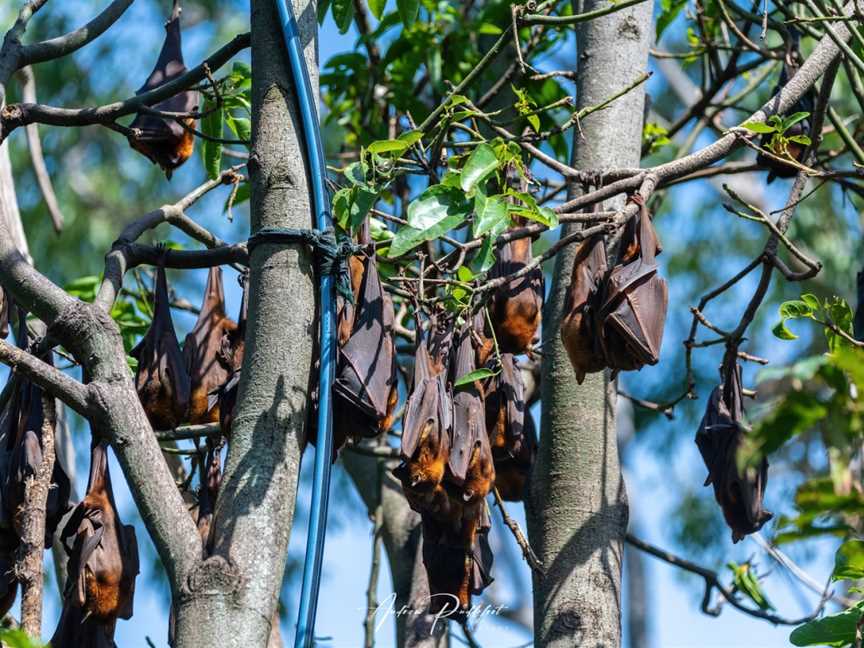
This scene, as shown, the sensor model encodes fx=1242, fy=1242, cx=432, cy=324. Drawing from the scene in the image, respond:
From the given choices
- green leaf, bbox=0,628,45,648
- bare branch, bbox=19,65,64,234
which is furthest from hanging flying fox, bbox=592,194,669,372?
bare branch, bbox=19,65,64,234

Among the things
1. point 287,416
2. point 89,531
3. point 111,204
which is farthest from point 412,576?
point 111,204

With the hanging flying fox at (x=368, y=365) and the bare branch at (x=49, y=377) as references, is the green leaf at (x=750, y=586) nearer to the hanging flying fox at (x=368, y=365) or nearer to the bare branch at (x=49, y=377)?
the hanging flying fox at (x=368, y=365)

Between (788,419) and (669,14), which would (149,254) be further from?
(669,14)

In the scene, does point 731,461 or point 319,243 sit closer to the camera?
point 319,243

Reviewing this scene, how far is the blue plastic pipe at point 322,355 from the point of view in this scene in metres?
2.59

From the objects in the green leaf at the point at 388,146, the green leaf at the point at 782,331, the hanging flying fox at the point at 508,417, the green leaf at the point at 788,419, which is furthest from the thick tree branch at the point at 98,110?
the green leaf at the point at 788,419

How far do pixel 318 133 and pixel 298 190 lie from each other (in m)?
0.15

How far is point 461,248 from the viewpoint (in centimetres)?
314

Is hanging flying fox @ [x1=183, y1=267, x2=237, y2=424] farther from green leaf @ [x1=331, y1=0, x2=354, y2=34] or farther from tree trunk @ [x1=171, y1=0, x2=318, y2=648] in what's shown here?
green leaf @ [x1=331, y1=0, x2=354, y2=34]

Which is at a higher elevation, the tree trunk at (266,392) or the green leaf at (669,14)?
the green leaf at (669,14)

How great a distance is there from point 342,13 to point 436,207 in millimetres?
936

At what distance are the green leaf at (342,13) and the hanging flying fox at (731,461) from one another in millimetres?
1448

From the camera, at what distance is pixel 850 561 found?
1.85m

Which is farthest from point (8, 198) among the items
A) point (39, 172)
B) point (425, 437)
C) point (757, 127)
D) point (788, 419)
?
point (788, 419)
